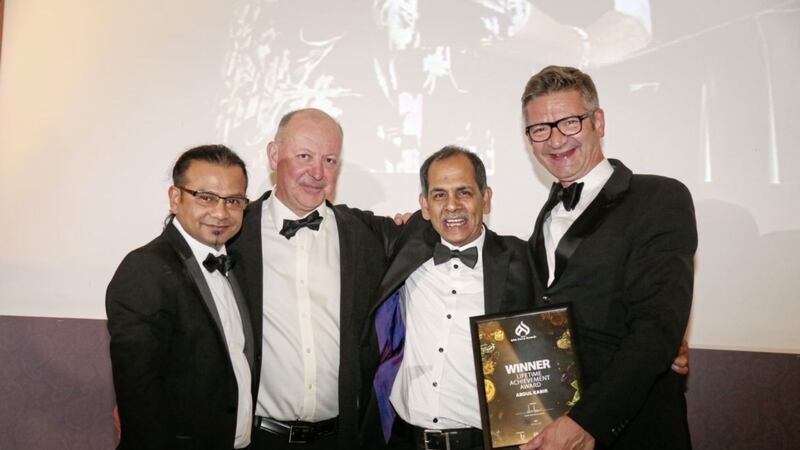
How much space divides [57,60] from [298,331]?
117 inches

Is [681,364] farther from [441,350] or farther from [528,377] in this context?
[441,350]

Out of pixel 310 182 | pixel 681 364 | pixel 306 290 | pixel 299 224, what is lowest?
pixel 681 364

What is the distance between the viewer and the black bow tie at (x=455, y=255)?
2.86m

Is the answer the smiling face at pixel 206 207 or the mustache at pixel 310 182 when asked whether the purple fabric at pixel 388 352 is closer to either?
the mustache at pixel 310 182

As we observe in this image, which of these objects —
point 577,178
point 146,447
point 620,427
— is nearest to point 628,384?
point 620,427

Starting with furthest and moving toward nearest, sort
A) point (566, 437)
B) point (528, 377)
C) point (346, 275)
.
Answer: point (346, 275) < point (528, 377) < point (566, 437)

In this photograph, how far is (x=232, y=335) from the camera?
2.66 metres

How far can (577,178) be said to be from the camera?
107 inches

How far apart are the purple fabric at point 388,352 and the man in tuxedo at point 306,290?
11 centimetres

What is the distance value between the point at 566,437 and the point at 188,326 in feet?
4.82

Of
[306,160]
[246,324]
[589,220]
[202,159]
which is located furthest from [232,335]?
[589,220]

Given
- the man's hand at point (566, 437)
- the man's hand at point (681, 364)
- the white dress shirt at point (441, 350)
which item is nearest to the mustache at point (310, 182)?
the white dress shirt at point (441, 350)

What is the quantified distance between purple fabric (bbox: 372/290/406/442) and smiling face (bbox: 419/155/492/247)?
0.45 m

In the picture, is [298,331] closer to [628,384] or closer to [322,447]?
[322,447]
